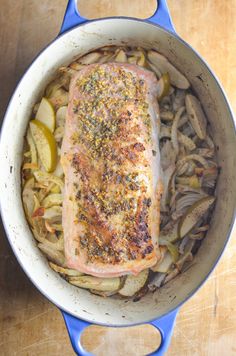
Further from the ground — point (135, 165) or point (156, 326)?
point (135, 165)

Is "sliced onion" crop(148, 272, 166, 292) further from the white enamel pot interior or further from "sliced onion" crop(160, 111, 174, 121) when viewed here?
"sliced onion" crop(160, 111, 174, 121)

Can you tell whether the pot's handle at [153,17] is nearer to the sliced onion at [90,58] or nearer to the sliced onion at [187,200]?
the sliced onion at [90,58]

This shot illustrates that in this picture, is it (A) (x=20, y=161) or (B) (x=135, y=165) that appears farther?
(A) (x=20, y=161)

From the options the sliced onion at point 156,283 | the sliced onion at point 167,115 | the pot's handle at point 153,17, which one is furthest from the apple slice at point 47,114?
the sliced onion at point 156,283

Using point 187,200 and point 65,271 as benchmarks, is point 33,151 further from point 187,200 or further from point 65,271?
point 187,200

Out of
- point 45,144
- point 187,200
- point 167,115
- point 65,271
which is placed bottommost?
point 65,271

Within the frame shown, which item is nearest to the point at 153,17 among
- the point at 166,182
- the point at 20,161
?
the point at 166,182

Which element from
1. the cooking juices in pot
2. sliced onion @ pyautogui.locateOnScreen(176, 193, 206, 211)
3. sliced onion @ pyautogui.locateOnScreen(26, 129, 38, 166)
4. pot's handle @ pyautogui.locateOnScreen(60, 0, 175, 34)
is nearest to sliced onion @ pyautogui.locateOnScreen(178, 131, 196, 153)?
the cooking juices in pot
